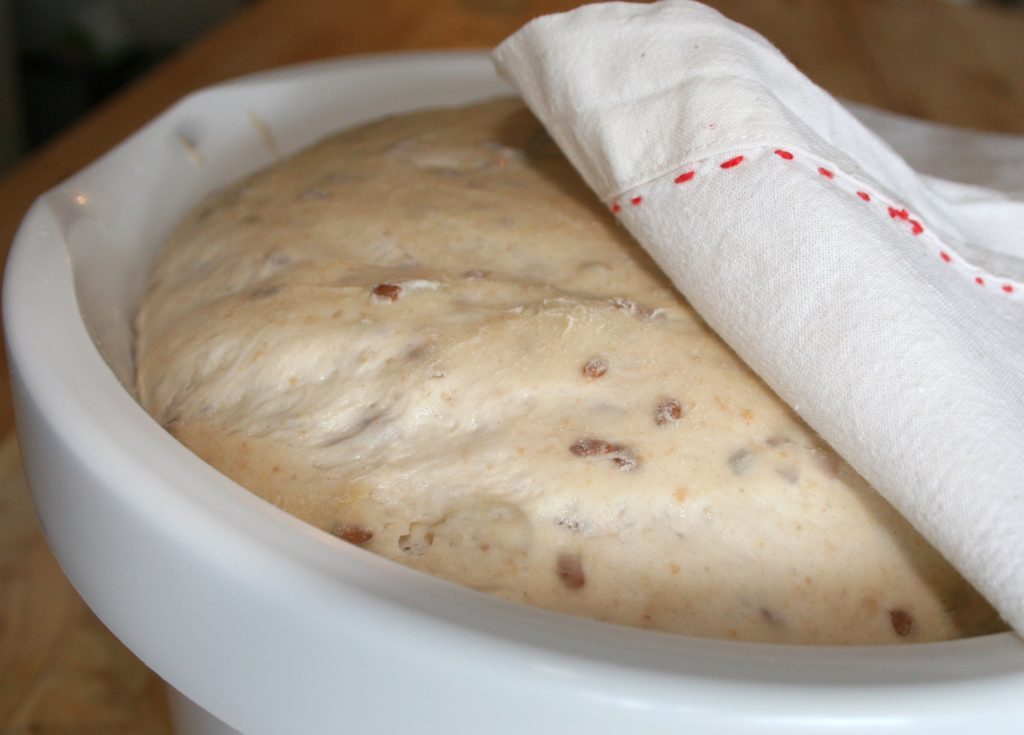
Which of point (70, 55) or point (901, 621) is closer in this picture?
point (901, 621)

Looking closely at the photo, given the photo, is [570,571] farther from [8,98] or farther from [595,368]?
[8,98]

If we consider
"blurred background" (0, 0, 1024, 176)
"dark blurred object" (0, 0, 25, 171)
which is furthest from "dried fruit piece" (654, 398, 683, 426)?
"blurred background" (0, 0, 1024, 176)

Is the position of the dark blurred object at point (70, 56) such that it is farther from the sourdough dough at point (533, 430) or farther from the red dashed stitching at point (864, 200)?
the red dashed stitching at point (864, 200)

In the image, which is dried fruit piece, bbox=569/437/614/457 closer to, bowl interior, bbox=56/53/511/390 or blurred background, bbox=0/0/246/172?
bowl interior, bbox=56/53/511/390

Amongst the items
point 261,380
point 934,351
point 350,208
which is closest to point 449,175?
point 350,208

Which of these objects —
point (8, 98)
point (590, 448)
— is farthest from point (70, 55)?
point (590, 448)

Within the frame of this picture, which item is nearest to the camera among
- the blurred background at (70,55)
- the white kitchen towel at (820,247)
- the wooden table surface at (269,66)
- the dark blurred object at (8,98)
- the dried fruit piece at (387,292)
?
the white kitchen towel at (820,247)

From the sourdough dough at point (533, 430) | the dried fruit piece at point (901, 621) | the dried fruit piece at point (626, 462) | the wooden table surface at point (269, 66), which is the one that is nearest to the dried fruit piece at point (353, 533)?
the sourdough dough at point (533, 430)
